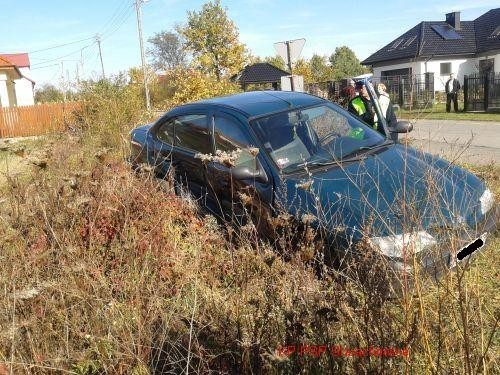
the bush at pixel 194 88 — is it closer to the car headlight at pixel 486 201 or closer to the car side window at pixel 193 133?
the car side window at pixel 193 133

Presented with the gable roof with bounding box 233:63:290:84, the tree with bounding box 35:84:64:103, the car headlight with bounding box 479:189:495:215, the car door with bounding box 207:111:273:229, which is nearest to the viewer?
the car headlight with bounding box 479:189:495:215

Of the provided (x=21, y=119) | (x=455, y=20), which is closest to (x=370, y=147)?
(x=21, y=119)

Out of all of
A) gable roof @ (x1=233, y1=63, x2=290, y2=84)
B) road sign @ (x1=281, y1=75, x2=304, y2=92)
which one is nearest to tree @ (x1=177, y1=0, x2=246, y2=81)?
gable roof @ (x1=233, y1=63, x2=290, y2=84)

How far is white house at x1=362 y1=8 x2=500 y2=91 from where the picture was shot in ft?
110

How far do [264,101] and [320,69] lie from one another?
55296 mm

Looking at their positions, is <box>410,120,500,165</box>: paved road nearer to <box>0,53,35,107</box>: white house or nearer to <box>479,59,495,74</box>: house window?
<box>479,59,495,74</box>: house window

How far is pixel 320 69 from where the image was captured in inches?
2255

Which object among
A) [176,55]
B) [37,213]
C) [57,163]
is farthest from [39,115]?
[176,55]

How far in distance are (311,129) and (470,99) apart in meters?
17.6

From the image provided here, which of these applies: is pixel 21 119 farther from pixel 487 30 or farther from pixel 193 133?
pixel 487 30

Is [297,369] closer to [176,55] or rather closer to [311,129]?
[311,129]

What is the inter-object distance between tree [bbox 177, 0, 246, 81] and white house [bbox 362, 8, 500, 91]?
471 inches

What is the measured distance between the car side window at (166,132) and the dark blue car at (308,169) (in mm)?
16

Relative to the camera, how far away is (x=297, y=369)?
2.12 metres
